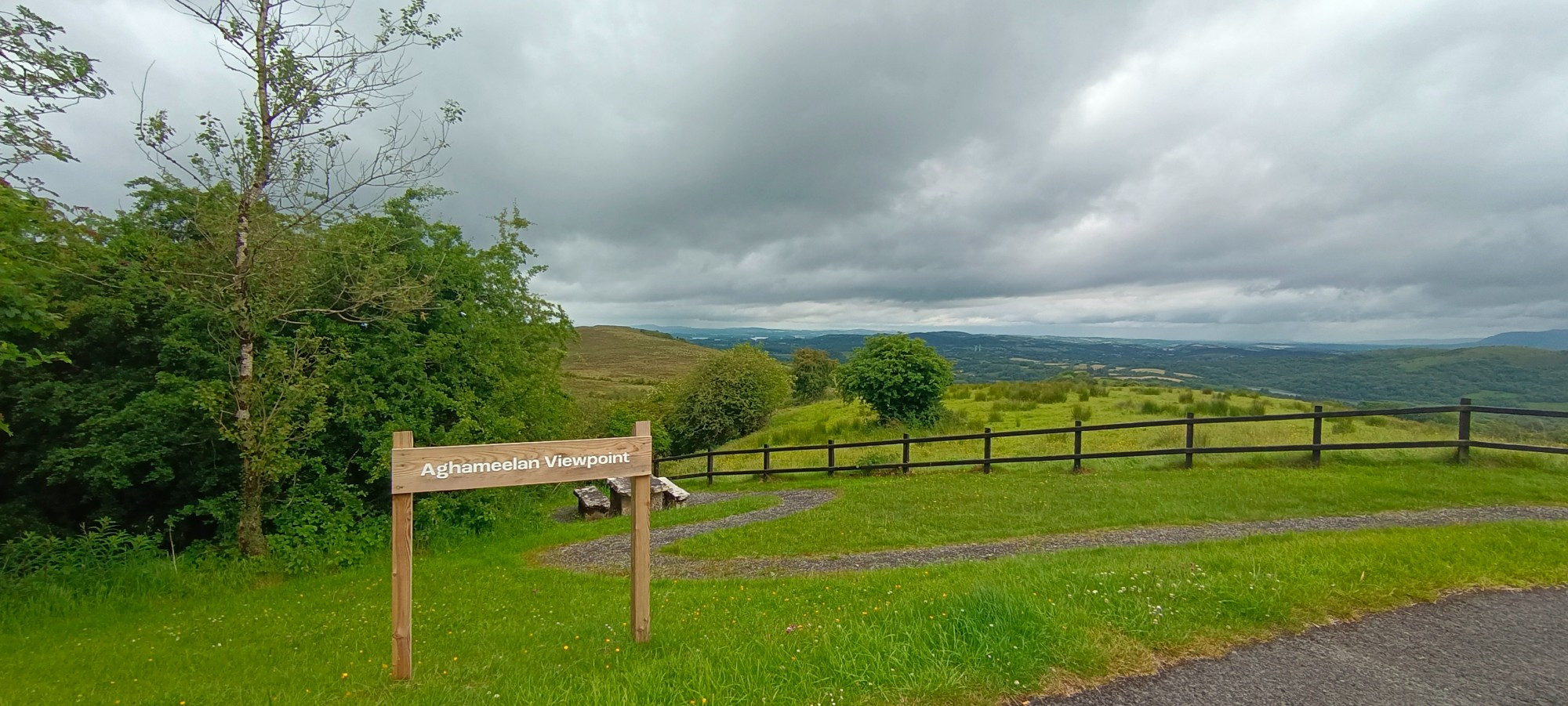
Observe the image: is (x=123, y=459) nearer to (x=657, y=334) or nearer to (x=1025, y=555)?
(x=1025, y=555)

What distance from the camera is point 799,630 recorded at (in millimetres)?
4219

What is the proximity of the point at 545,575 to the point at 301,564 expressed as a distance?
4.21 meters

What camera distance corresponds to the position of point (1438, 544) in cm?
582

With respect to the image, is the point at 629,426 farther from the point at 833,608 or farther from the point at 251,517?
the point at 833,608

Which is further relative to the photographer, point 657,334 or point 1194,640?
point 657,334

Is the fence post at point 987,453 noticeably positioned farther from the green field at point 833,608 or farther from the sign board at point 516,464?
the sign board at point 516,464

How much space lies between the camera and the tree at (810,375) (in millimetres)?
63875

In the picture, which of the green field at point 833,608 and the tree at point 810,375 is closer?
the green field at point 833,608

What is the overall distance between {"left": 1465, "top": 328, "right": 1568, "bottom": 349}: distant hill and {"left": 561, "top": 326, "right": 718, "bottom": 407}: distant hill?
641 ft

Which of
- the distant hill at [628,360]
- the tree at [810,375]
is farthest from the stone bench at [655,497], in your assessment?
the tree at [810,375]

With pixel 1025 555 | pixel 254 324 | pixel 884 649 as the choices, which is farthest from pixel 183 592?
pixel 1025 555

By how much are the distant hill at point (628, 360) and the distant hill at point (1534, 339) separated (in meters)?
195

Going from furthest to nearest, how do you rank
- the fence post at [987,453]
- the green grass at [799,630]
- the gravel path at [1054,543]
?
the fence post at [987,453] → the gravel path at [1054,543] → the green grass at [799,630]

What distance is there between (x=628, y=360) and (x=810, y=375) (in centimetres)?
5876
